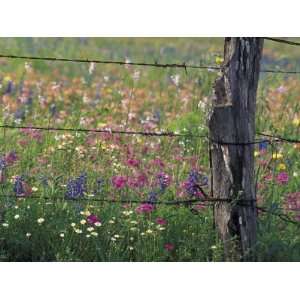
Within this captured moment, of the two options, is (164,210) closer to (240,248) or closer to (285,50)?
(240,248)

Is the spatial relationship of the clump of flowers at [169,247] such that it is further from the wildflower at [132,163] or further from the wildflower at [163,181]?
the wildflower at [132,163]

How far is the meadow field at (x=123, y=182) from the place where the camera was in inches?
197

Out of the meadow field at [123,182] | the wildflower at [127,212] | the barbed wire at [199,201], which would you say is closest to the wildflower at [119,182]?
the meadow field at [123,182]

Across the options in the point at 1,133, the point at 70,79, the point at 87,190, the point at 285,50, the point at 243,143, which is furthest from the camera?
the point at 285,50

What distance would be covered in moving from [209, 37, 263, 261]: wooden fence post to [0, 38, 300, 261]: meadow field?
151 mm

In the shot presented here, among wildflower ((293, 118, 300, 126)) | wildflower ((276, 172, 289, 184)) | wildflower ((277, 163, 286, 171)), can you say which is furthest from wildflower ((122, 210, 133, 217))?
wildflower ((293, 118, 300, 126))

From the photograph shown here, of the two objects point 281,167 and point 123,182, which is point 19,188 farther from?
point 281,167

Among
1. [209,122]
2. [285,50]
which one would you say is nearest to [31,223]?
[209,122]

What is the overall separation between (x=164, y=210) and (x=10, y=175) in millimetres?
1200

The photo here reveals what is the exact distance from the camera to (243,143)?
4.70m

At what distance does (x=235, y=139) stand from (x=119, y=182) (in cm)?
105

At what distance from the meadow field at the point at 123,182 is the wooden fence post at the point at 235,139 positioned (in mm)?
151

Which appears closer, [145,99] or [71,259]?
[71,259]

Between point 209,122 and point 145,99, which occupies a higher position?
point 145,99
